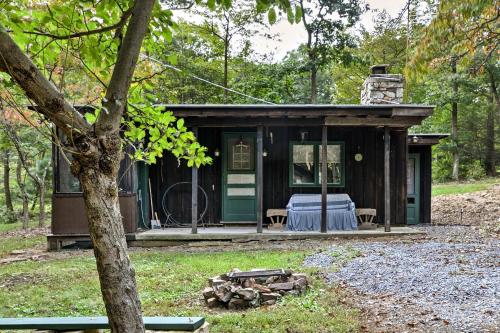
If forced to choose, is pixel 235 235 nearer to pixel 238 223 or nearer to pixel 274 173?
pixel 238 223

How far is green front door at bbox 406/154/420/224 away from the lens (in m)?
11.5

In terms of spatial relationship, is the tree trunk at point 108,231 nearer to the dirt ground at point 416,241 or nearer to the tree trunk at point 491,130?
the dirt ground at point 416,241

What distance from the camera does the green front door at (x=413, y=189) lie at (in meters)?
11.5

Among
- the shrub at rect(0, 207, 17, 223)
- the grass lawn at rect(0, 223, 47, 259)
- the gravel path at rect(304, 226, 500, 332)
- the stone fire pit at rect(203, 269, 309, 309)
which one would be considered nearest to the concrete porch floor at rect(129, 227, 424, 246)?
the gravel path at rect(304, 226, 500, 332)

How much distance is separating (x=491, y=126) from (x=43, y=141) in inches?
743

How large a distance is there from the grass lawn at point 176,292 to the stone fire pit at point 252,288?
150 millimetres

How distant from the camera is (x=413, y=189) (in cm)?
1147

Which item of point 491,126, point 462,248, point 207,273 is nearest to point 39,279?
point 207,273

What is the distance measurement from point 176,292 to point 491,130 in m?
19.8

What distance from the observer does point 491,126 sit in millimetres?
20781

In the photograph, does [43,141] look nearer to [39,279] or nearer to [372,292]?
Answer: [39,279]

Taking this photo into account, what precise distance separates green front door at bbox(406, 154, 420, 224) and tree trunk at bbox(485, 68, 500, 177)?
451 inches

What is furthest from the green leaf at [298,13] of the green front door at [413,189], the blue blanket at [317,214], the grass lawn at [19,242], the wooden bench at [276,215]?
the green front door at [413,189]

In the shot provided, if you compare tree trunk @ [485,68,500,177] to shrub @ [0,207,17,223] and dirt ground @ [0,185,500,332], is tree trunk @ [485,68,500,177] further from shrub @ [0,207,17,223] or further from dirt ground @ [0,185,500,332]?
shrub @ [0,207,17,223]
